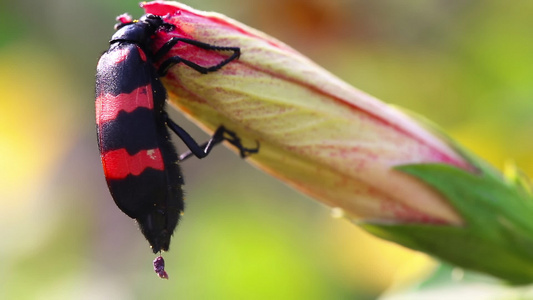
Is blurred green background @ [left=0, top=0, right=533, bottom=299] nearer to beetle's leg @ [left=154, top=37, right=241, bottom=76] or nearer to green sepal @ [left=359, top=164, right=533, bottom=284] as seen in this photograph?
green sepal @ [left=359, top=164, right=533, bottom=284]

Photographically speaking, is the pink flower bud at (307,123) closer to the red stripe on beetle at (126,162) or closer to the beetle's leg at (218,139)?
the beetle's leg at (218,139)

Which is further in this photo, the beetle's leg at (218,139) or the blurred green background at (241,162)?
the blurred green background at (241,162)

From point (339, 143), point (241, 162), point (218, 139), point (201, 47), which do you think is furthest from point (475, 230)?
point (241, 162)

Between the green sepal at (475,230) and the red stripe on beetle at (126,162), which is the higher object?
the green sepal at (475,230)

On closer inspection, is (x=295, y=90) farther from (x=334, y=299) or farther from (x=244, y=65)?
(x=334, y=299)

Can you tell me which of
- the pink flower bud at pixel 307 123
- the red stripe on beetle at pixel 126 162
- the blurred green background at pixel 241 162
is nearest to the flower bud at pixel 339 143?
the pink flower bud at pixel 307 123

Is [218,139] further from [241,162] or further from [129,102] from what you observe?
[241,162]

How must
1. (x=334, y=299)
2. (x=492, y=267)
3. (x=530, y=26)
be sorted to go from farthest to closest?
1. (x=334, y=299)
2. (x=530, y=26)
3. (x=492, y=267)

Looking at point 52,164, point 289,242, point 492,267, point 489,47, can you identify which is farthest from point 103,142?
point 52,164
